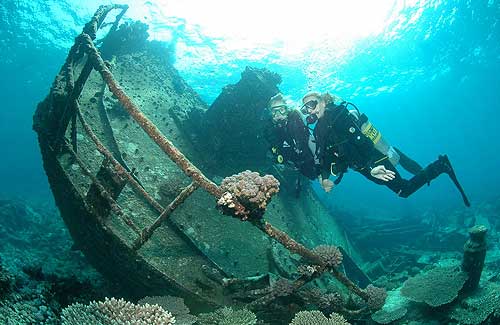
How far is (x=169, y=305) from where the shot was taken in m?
4.05

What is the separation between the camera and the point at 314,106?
244 inches

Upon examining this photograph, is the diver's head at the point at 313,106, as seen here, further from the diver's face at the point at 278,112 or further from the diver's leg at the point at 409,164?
the diver's leg at the point at 409,164

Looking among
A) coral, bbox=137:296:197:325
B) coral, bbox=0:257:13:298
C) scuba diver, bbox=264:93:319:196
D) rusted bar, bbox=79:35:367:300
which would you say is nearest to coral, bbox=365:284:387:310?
rusted bar, bbox=79:35:367:300

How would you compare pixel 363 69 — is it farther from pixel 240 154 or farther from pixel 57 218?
pixel 57 218

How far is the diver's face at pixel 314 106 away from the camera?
6020 mm

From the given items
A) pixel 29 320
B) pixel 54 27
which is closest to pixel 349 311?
pixel 29 320

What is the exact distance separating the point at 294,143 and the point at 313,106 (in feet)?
2.70

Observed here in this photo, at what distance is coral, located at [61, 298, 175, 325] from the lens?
10.0 feet

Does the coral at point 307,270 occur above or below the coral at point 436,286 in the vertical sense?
below

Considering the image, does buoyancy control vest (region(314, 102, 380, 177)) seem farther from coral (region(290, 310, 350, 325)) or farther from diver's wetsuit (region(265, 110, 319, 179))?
coral (region(290, 310, 350, 325))

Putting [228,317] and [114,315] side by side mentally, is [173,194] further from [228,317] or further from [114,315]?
[114,315]

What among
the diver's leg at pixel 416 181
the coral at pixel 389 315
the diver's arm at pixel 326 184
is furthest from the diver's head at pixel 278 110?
the coral at pixel 389 315

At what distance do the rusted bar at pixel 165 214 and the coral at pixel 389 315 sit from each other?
420 cm

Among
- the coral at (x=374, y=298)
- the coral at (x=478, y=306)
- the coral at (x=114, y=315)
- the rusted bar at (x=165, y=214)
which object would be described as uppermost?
the coral at (x=478, y=306)
